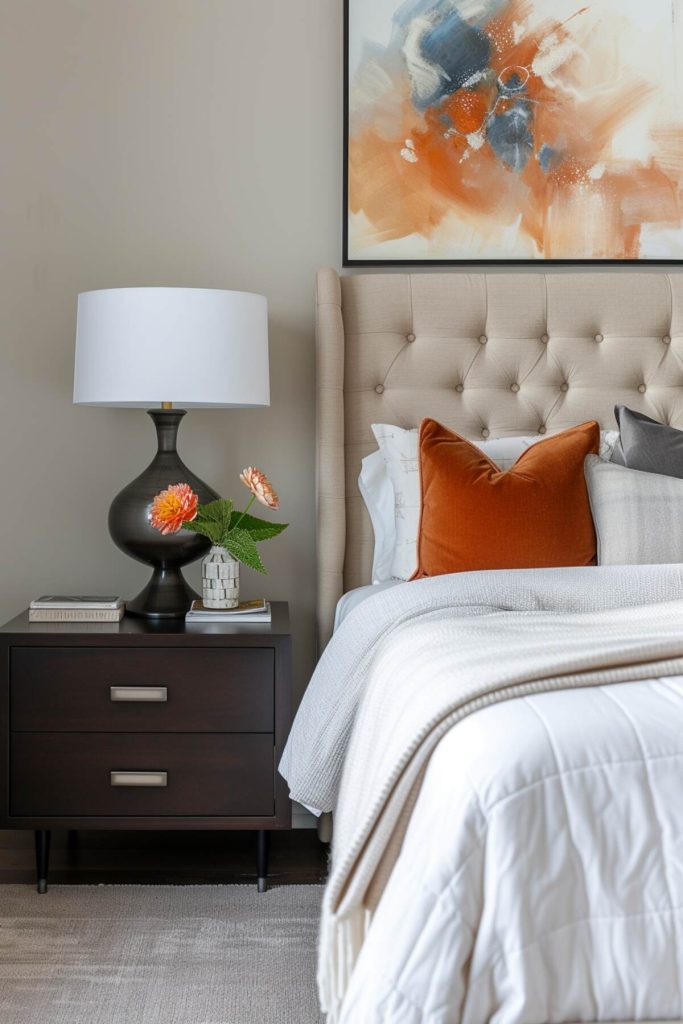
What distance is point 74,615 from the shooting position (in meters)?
2.41

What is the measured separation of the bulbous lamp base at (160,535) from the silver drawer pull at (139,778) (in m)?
0.37

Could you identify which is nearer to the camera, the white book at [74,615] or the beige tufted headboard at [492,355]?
the white book at [74,615]

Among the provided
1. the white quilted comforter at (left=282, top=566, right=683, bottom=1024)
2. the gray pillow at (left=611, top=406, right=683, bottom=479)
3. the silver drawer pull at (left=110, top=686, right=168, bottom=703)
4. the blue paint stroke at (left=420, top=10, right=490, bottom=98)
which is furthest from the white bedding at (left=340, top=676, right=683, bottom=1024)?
the blue paint stroke at (left=420, top=10, right=490, bottom=98)

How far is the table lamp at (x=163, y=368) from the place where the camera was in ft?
7.73

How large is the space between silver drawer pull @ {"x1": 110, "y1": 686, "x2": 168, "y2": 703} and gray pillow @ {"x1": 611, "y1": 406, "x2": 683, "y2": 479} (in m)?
1.17

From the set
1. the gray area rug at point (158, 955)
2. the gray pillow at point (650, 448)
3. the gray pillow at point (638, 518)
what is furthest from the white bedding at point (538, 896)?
the gray pillow at point (650, 448)

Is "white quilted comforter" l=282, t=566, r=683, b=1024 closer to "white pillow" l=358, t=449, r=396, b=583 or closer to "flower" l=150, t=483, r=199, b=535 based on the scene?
"flower" l=150, t=483, r=199, b=535

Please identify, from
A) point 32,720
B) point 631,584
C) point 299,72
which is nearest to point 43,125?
point 299,72

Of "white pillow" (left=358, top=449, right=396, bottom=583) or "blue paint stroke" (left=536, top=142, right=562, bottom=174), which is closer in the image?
"white pillow" (left=358, top=449, right=396, bottom=583)

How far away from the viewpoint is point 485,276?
9.13ft

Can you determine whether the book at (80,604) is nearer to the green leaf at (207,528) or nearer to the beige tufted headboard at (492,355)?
the green leaf at (207,528)

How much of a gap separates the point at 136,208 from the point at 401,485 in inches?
40.8

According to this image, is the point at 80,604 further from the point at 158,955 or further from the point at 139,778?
the point at 158,955

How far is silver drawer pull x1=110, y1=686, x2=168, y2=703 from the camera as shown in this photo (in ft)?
7.53
